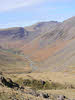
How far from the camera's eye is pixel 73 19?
13050 centimetres

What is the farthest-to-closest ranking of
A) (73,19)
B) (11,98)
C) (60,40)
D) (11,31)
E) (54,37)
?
(11,31) < (73,19) < (54,37) < (60,40) < (11,98)

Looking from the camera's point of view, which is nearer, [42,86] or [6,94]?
[6,94]

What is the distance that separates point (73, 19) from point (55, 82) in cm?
10820

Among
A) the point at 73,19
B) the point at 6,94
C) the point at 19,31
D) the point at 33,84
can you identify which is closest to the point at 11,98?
the point at 6,94

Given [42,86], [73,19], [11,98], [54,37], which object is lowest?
[42,86]

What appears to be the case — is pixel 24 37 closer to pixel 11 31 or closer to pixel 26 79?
pixel 11 31

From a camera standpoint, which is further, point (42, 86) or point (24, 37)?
point (24, 37)

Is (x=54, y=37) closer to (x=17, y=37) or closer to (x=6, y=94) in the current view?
(x=17, y=37)

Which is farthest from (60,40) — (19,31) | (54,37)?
(19,31)

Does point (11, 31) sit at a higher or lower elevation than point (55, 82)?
higher

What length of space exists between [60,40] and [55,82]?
3303 inches

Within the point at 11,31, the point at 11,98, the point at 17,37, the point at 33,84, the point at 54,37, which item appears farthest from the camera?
the point at 11,31

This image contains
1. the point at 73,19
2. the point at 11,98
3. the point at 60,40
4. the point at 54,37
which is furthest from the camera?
the point at 73,19

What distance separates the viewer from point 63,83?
2802 cm
